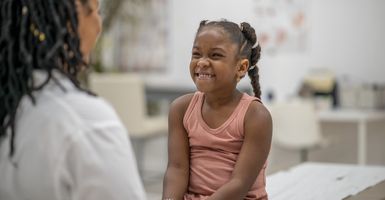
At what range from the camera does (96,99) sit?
2.57ft

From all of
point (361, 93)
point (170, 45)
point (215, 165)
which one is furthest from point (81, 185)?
point (170, 45)

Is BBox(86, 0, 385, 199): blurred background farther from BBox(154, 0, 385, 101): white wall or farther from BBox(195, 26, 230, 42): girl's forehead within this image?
BBox(195, 26, 230, 42): girl's forehead

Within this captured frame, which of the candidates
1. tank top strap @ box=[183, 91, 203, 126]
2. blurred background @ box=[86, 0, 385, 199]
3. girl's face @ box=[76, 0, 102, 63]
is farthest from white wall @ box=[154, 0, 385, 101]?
girl's face @ box=[76, 0, 102, 63]

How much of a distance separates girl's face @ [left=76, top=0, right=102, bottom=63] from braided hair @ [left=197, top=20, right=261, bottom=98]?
219mm

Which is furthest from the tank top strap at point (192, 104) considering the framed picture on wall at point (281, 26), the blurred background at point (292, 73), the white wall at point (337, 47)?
the framed picture on wall at point (281, 26)

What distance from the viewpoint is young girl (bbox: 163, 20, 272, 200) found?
39.6 inches

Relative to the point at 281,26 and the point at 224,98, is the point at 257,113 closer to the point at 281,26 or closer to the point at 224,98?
the point at 224,98

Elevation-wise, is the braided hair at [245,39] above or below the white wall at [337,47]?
above

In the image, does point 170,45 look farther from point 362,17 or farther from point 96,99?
point 96,99

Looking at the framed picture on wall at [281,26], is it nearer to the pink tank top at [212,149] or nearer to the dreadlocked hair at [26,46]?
the pink tank top at [212,149]

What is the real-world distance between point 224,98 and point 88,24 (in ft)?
0.93

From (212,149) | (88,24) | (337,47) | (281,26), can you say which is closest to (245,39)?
(212,149)

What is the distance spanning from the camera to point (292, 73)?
4699 millimetres

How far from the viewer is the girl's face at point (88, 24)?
83 cm
